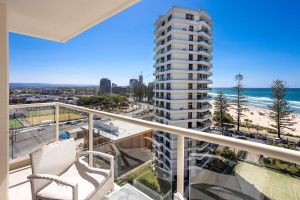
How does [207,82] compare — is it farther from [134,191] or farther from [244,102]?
[134,191]

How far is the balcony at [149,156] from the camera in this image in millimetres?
1224

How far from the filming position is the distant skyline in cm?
2441

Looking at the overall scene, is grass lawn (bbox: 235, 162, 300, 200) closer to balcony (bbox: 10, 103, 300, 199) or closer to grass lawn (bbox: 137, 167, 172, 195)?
balcony (bbox: 10, 103, 300, 199)

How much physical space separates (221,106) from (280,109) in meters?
7.50

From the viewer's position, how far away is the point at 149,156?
7.96 ft

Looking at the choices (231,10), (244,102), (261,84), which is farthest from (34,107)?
(261,84)

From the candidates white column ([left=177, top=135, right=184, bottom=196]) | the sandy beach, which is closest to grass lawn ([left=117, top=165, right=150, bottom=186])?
white column ([left=177, top=135, right=184, bottom=196])

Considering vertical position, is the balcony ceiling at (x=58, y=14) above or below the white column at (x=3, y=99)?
above

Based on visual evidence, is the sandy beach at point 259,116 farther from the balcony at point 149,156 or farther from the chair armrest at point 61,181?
the chair armrest at point 61,181

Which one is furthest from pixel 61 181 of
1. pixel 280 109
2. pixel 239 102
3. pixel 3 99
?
pixel 239 102

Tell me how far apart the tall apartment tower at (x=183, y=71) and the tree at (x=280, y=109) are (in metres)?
8.37

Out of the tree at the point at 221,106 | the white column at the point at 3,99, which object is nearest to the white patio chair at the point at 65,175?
the white column at the point at 3,99

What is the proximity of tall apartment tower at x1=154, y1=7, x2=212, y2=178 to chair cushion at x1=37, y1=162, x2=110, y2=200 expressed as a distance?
22483 millimetres

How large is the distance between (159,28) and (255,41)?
2495cm
